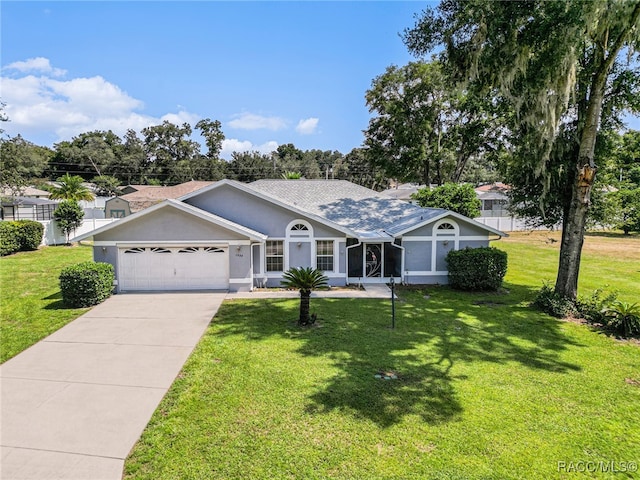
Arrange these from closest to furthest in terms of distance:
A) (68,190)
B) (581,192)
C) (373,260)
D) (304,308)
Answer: (304,308) → (581,192) → (373,260) → (68,190)

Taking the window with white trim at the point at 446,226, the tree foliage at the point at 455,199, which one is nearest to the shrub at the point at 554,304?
the window with white trim at the point at 446,226

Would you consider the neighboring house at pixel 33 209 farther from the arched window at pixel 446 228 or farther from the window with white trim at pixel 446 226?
the window with white trim at pixel 446 226

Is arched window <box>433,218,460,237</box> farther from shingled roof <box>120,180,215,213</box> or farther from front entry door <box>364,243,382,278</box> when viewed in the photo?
shingled roof <box>120,180,215,213</box>

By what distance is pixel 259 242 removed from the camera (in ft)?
48.5

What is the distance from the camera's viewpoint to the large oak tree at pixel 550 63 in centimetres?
951

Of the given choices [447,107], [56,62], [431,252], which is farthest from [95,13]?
[447,107]

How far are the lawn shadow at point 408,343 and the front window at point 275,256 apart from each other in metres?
2.53

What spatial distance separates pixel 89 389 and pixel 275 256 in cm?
919

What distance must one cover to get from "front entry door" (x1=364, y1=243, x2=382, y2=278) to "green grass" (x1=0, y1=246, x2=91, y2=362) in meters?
11.1

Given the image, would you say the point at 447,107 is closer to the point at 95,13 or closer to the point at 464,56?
the point at 464,56

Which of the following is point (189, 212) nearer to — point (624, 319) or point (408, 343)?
point (408, 343)

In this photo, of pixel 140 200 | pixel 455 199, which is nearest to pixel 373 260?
pixel 455 199

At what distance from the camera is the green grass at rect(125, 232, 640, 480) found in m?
5.09

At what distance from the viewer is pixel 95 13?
36.0 ft
